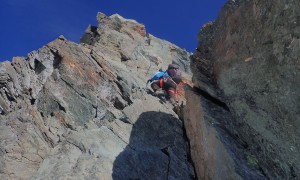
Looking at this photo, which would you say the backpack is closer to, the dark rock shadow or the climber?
the climber

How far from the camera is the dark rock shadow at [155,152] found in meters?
16.4

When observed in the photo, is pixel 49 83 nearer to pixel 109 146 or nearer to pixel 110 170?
pixel 109 146

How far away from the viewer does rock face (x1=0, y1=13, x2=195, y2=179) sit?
1631 cm

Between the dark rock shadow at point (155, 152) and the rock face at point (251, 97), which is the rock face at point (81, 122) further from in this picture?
the rock face at point (251, 97)

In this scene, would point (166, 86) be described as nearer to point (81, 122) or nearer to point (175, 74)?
point (175, 74)

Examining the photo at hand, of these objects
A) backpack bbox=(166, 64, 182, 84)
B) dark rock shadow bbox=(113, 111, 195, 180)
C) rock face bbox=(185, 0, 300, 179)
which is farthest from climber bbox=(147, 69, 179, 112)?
rock face bbox=(185, 0, 300, 179)

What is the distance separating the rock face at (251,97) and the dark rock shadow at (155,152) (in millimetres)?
917

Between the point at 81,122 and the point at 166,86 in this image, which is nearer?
the point at 81,122

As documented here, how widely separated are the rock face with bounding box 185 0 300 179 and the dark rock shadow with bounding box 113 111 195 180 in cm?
92

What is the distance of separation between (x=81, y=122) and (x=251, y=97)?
10.1 meters

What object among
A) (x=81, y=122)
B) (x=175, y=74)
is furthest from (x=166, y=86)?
(x=81, y=122)

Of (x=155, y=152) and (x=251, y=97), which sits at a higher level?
(x=251, y=97)

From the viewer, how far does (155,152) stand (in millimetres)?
17750

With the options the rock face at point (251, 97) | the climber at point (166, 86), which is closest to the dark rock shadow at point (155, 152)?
the rock face at point (251, 97)
